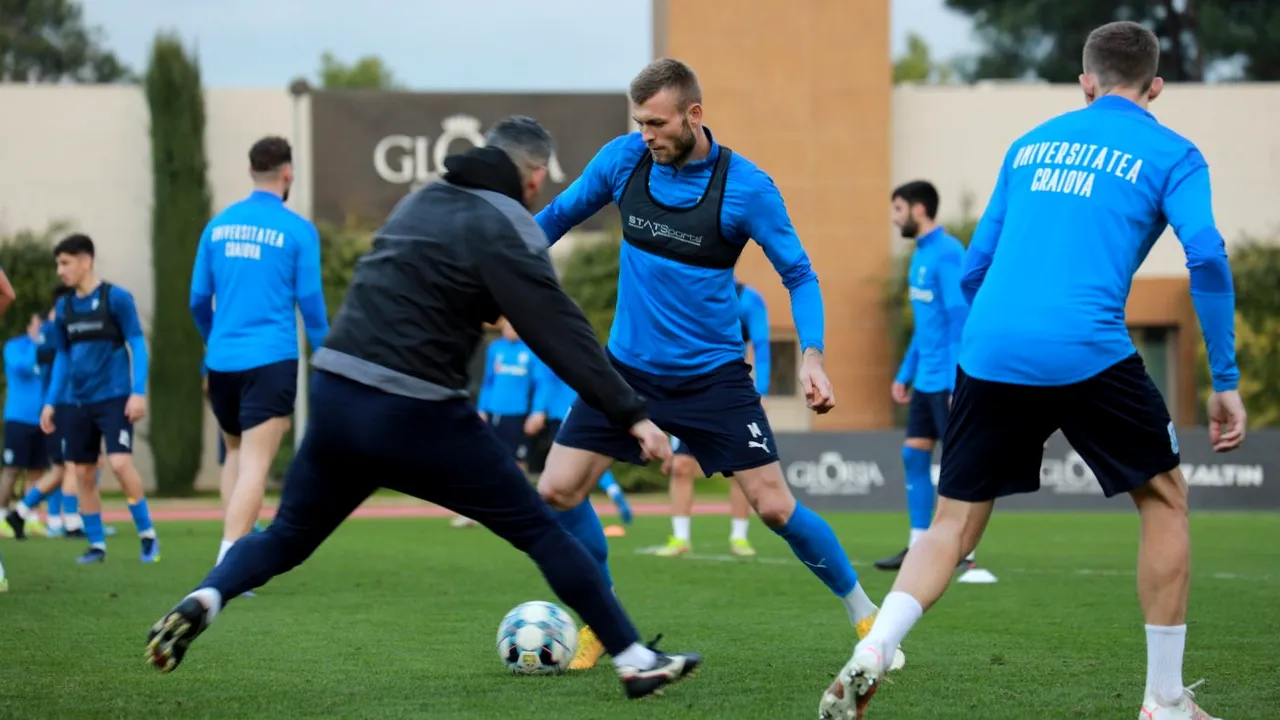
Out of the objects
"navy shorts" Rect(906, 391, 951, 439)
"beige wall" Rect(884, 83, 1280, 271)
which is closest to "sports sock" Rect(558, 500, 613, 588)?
"navy shorts" Rect(906, 391, 951, 439)

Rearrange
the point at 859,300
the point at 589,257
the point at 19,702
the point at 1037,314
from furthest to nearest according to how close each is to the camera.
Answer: the point at 859,300, the point at 589,257, the point at 19,702, the point at 1037,314

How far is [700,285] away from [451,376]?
169 centimetres

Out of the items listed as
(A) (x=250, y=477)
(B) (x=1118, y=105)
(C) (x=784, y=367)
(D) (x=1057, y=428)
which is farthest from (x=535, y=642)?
(C) (x=784, y=367)

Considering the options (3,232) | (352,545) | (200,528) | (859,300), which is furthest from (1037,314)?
(3,232)

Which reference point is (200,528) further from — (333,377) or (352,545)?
(333,377)

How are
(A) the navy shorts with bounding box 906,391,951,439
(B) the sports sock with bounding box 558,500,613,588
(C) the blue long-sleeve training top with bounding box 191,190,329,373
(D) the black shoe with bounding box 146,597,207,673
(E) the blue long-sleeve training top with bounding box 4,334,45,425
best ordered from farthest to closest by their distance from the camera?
(E) the blue long-sleeve training top with bounding box 4,334,45,425, (A) the navy shorts with bounding box 906,391,951,439, (C) the blue long-sleeve training top with bounding box 191,190,329,373, (B) the sports sock with bounding box 558,500,613,588, (D) the black shoe with bounding box 146,597,207,673

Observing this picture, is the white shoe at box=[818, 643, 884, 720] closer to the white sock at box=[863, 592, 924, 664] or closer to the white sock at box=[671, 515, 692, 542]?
the white sock at box=[863, 592, 924, 664]

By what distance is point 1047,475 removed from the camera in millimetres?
20109

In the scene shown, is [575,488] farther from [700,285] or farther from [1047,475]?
[1047,475]

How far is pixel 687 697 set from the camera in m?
5.59

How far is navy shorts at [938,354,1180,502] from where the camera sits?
4949 millimetres

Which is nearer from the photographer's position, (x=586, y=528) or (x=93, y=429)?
(x=586, y=528)

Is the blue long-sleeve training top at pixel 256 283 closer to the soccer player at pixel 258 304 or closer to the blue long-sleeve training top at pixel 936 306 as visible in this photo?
the soccer player at pixel 258 304

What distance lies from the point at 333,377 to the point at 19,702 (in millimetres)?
1606
